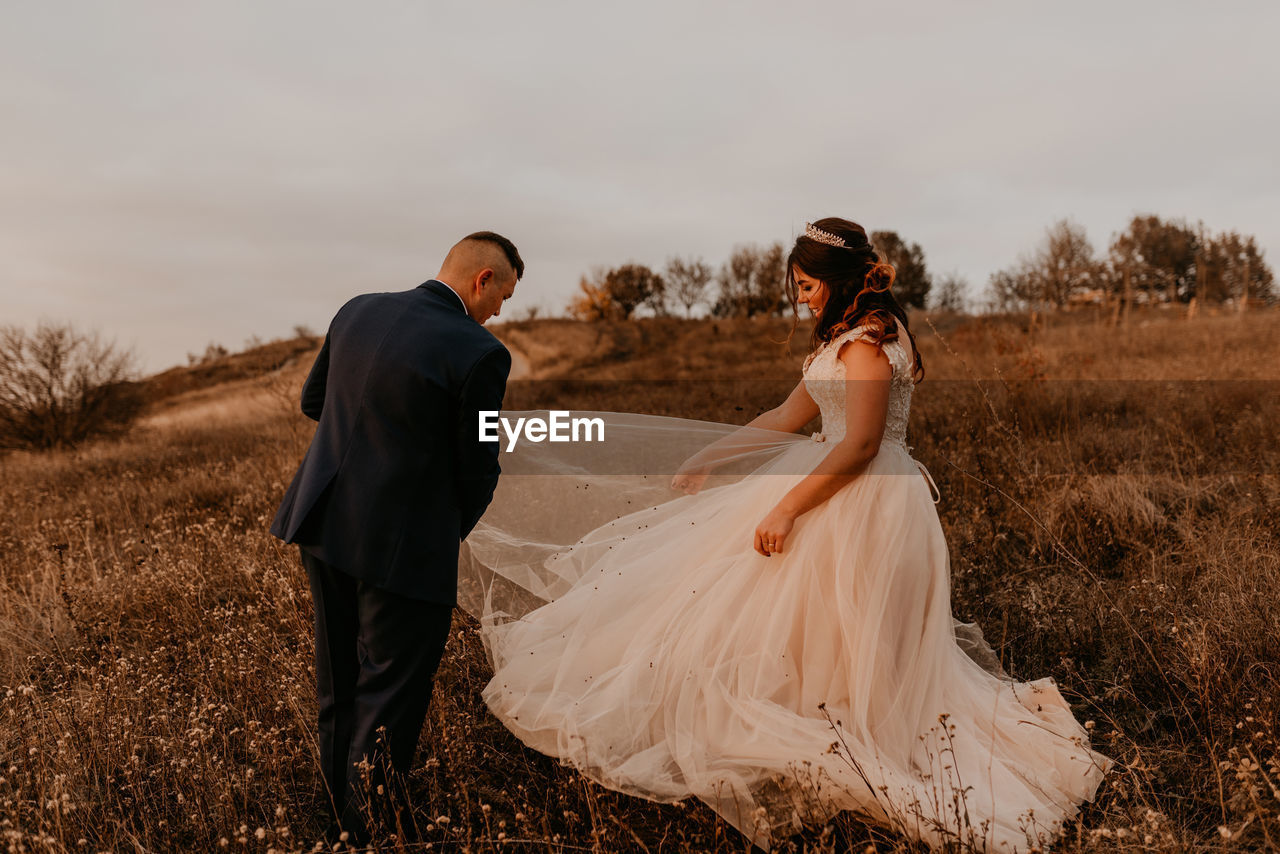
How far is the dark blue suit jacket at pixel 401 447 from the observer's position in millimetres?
2570

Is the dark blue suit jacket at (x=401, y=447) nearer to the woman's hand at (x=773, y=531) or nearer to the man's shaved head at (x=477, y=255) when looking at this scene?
the man's shaved head at (x=477, y=255)

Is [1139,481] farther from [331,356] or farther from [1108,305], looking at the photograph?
[1108,305]

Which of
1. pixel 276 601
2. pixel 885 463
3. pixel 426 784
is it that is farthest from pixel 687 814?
pixel 276 601

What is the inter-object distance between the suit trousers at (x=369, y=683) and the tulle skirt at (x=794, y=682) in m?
0.55

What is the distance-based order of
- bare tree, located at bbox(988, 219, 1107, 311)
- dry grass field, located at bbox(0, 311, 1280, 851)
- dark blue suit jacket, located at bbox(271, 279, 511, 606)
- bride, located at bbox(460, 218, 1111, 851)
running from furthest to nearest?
bare tree, located at bbox(988, 219, 1107, 311)
dry grass field, located at bbox(0, 311, 1280, 851)
bride, located at bbox(460, 218, 1111, 851)
dark blue suit jacket, located at bbox(271, 279, 511, 606)

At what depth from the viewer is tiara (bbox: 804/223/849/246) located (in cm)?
311

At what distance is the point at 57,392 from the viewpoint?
633 inches

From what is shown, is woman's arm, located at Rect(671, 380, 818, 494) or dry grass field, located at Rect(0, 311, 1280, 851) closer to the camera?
dry grass field, located at Rect(0, 311, 1280, 851)

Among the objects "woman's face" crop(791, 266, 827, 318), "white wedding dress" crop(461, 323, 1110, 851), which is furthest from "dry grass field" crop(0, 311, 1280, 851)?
"woman's face" crop(791, 266, 827, 318)

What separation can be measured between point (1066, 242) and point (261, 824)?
43324mm

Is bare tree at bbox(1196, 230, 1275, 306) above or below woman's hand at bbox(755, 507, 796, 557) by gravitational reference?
above

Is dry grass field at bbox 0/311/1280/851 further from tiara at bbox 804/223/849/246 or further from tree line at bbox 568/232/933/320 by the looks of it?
tree line at bbox 568/232/933/320

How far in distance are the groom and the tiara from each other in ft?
4.75

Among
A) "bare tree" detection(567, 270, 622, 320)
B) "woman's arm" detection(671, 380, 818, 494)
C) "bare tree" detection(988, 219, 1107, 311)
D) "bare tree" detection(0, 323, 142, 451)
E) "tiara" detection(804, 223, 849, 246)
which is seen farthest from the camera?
"bare tree" detection(567, 270, 622, 320)
